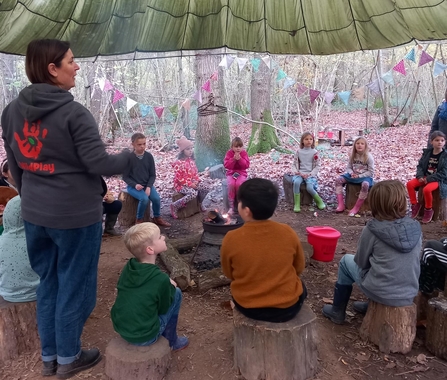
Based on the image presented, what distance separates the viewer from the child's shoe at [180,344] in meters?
2.98

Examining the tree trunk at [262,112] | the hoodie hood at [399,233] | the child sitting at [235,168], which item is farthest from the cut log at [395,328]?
the tree trunk at [262,112]

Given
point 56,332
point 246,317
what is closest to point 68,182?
point 56,332

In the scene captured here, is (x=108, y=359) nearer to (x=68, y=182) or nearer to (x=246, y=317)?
(x=246, y=317)

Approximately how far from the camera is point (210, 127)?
9.38m

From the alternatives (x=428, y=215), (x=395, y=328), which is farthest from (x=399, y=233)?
(x=428, y=215)

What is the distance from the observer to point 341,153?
11555 mm

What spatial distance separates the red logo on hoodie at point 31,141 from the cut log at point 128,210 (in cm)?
397

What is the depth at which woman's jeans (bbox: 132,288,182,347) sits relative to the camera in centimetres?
271

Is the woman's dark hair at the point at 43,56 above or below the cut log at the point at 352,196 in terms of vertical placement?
above

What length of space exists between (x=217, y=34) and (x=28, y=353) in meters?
3.64

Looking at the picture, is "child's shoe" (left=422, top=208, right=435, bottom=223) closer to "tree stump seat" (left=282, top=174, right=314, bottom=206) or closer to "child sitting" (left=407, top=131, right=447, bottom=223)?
"child sitting" (left=407, top=131, right=447, bottom=223)

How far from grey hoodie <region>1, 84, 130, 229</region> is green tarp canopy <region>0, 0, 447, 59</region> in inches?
86.3

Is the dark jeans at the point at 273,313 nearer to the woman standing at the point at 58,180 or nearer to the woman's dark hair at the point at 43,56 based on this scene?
the woman standing at the point at 58,180

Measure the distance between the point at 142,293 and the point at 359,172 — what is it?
17.2ft
